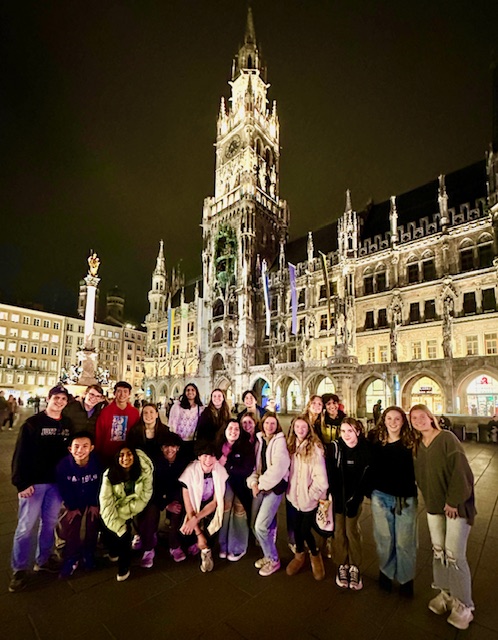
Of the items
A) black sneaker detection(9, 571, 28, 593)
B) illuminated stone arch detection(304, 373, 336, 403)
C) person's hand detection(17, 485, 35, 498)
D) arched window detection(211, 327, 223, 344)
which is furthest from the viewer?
arched window detection(211, 327, 223, 344)

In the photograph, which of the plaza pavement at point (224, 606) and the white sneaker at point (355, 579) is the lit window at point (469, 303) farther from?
the white sneaker at point (355, 579)

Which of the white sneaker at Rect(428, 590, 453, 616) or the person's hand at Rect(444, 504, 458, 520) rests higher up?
the person's hand at Rect(444, 504, 458, 520)

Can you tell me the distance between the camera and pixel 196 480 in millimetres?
4371

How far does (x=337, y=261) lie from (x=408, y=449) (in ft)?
111

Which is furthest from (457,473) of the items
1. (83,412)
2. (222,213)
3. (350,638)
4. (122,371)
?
(122,371)

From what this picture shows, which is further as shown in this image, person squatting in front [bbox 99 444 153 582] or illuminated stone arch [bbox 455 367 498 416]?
illuminated stone arch [bbox 455 367 498 416]

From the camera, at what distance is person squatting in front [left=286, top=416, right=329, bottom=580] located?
4105mm

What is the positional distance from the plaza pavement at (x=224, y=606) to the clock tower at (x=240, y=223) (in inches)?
1406

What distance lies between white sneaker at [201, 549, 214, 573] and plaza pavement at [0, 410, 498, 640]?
0.07m

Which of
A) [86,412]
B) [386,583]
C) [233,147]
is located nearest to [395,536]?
[386,583]

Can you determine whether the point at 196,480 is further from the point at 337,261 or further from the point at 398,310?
the point at 337,261

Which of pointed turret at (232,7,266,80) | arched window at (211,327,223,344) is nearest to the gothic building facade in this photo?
arched window at (211,327,223,344)

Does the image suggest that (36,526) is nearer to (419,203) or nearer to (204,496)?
(204,496)

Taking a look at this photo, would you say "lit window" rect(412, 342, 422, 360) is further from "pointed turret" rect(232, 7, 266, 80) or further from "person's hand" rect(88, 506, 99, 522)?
"pointed turret" rect(232, 7, 266, 80)
